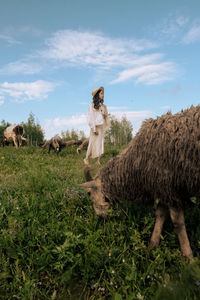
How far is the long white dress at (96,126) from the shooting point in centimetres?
1122

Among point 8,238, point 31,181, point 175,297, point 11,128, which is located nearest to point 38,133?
point 11,128

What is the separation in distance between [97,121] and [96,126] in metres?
0.33

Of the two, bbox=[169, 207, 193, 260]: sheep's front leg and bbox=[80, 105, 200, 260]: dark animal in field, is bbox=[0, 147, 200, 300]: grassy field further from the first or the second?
bbox=[80, 105, 200, 260]: dark animal in field

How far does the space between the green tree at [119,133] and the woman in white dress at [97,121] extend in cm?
724

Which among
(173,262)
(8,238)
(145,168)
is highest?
(145,168)

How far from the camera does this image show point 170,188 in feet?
10.4

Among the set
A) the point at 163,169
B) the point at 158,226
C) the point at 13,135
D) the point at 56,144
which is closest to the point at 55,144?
the point at 56,144

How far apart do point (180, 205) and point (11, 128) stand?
19.0m

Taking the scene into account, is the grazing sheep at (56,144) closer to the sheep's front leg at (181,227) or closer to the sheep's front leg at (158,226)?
the sheep's front leg at (158,226)

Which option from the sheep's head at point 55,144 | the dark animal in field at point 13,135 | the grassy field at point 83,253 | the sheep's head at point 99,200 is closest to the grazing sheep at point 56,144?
the sheep's head at point 55,144

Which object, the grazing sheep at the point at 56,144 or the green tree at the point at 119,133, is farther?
the green tree at the point at 119,133

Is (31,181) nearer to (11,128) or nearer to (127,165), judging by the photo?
(127,165)

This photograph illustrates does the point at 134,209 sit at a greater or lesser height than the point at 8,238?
greater

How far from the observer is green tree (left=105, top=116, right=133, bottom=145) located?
19198mm
